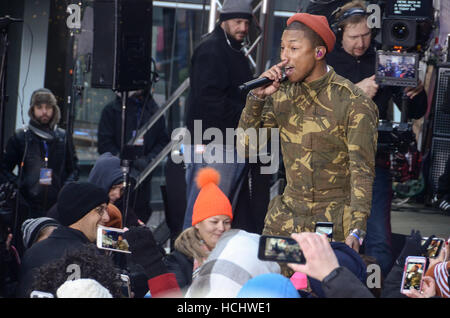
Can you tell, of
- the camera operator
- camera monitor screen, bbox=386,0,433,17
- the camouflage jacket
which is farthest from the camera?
camera monitor screen, bbox=386,0,433,17

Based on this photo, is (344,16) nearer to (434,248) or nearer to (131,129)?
(434,248)

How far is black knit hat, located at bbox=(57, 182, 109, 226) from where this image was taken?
486 centimetres

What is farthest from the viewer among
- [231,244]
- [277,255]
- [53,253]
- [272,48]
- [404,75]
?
[272,48]

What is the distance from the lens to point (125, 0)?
21.7 ft

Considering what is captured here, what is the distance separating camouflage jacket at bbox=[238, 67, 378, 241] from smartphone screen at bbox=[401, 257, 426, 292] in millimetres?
529

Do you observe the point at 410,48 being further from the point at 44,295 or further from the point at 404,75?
the point at 44,295

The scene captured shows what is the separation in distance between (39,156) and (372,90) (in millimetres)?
3280

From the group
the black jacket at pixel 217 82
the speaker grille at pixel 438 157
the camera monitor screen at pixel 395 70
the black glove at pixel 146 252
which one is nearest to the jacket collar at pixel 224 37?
the black jacket at pixel 217 82

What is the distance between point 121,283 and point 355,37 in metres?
2.49

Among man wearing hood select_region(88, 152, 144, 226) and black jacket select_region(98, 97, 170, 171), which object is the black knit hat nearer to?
man wearing hood select_region(88, 152, 144, 226)

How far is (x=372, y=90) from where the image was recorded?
16.6ft

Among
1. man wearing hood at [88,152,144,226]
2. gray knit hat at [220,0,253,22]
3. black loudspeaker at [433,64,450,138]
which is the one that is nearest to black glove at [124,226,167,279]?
gray knit hat at [220,0,253,22]

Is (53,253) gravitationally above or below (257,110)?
below

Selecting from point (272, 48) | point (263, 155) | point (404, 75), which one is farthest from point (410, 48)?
point (272, 48)
